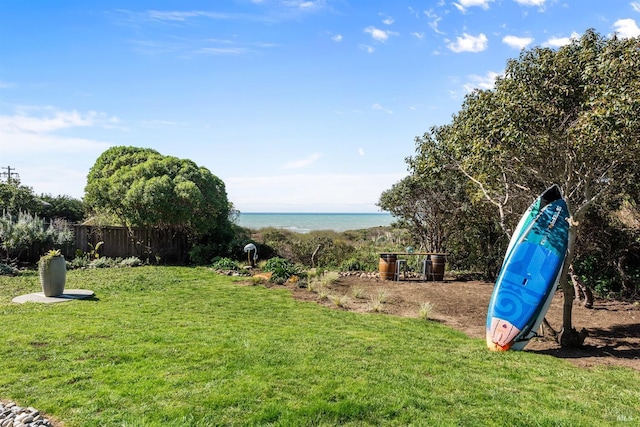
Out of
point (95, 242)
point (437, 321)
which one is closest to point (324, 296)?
point (437, 321)

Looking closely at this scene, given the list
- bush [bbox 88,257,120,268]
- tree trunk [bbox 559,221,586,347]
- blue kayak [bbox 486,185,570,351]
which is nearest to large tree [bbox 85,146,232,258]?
bush [bbox 88,257,120,268]

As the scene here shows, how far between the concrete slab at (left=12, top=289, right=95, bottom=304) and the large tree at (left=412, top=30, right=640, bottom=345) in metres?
7.68

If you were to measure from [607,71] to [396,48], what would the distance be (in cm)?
501

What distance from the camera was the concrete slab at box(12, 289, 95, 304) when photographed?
7602mm

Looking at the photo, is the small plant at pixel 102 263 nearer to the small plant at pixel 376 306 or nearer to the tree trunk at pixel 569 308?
the small plant at pixel 376 306

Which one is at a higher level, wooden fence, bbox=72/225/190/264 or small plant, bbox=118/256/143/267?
wooden fence, bbox=72/225/190/264

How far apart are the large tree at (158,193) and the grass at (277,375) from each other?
7.39 meters

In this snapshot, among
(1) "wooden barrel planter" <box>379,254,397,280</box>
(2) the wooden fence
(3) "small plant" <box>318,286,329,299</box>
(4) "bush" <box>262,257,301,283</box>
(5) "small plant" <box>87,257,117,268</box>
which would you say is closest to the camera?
(3) "small plant" <box>318,286,329,299</box>

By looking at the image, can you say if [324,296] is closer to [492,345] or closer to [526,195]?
[492,345]

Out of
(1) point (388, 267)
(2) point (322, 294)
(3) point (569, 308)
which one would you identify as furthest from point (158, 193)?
(3) point (569, 308)

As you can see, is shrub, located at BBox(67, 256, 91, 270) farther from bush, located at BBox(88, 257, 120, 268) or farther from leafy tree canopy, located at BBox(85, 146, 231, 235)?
leafy tree canopy, located at BBox(85, 146, 231, 235)

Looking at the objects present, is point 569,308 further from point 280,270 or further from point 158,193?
point 158,193

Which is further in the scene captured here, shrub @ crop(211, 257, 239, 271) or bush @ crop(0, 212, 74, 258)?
shrub @ crop(211, 257, 239, 271)

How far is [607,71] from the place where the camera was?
17.2 ft
